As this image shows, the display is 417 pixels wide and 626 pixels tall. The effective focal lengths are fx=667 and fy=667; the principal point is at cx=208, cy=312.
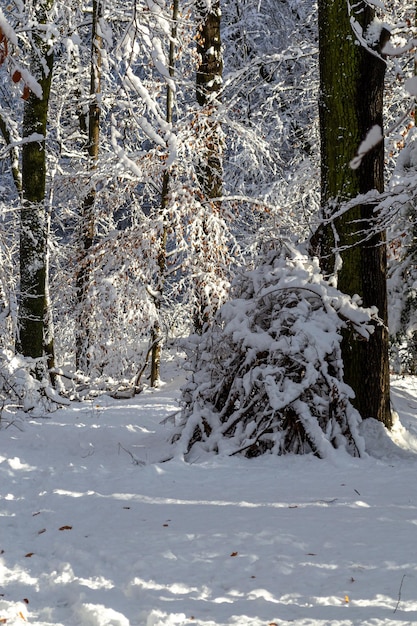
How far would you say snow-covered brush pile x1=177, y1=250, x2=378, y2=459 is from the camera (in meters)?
5.36

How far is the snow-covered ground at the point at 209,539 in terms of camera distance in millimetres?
2750

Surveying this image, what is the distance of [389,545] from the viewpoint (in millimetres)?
3252

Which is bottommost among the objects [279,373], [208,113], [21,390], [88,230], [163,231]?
[21,390]

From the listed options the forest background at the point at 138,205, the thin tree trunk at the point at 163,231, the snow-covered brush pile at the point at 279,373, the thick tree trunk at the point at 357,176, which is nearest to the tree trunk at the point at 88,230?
the forest background at the point at 138,205

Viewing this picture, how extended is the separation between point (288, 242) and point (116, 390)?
5.99 m

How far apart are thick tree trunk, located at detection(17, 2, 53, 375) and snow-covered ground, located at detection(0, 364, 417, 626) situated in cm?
444

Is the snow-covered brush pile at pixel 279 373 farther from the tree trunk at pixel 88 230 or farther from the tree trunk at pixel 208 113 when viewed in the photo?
the tree trunk at pixel 88 230

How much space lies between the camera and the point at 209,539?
3.48 m

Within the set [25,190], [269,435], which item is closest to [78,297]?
[25,190]

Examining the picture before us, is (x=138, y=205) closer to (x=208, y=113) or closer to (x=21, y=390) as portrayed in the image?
(x=208, y=113)

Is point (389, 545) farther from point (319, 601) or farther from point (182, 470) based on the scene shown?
point (182, 470)

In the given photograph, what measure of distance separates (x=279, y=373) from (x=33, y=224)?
5696 millimetres

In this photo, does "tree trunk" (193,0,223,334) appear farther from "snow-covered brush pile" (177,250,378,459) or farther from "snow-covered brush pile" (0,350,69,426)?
"snow-covered brush pile" (177,250,378,459)

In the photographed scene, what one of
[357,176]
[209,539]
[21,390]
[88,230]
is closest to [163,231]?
[88,230]
